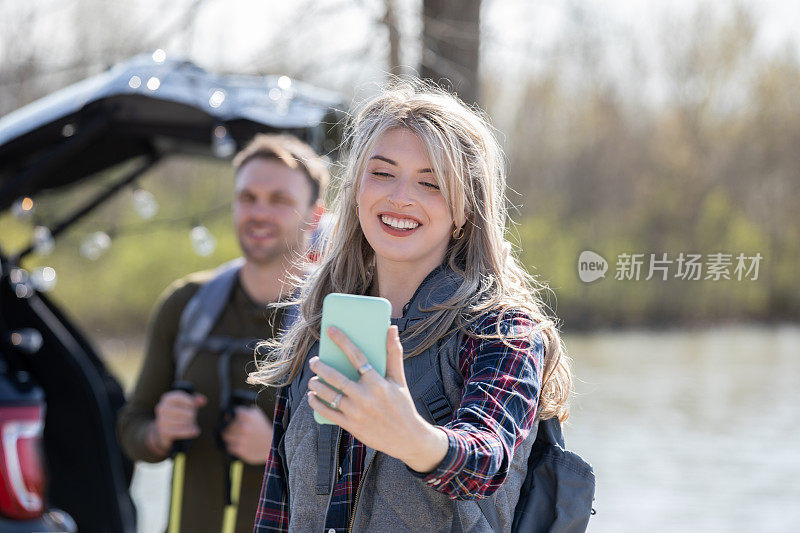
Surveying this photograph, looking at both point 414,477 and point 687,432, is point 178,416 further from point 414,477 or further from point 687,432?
point 687,432

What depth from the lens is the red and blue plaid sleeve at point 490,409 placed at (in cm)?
160

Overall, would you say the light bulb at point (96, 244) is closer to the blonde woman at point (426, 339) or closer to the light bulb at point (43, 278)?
the light bulb at point (43, 278)

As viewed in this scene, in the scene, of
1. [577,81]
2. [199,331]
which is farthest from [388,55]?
[577,81]

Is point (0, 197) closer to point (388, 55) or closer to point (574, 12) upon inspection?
point (388, 55)

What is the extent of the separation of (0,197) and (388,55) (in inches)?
86.9

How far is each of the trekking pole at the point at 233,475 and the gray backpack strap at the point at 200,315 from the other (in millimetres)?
258

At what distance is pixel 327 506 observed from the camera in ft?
6.31

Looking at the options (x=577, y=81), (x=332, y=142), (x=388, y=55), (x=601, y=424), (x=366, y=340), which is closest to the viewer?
(x=366, y=340)

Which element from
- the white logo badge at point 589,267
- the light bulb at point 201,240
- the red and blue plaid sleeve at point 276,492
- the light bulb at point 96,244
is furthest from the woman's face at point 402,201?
the light bulb at point 96,244

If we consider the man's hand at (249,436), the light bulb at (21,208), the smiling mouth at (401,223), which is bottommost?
the man's hand at (249,436)

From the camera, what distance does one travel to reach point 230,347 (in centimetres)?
334

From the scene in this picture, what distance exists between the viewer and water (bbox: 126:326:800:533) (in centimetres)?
739

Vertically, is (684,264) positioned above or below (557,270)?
below

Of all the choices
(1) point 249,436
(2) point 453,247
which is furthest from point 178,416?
(2) point 453,247
